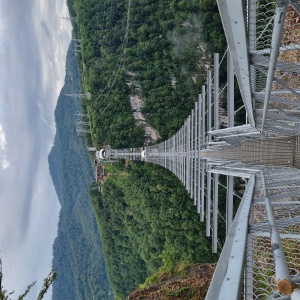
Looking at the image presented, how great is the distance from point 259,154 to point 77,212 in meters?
62.7

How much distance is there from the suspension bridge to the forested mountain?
39908 mm

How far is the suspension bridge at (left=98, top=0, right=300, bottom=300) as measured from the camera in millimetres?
3428

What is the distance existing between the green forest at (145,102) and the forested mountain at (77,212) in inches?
782

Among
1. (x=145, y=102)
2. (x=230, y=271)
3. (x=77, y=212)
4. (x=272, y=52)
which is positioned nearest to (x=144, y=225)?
(x=145, y=102)

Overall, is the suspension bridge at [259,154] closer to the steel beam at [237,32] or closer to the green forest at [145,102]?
the steel beam at [237,32]

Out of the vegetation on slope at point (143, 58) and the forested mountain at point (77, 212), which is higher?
the vegetation on slope at point (143, 58)

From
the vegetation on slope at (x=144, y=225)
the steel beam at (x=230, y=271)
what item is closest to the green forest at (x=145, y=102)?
the vegetation on slope at (x=144, y=225)

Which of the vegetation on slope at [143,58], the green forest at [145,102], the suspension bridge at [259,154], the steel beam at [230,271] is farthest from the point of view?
the vegetation on slope at [143,58]

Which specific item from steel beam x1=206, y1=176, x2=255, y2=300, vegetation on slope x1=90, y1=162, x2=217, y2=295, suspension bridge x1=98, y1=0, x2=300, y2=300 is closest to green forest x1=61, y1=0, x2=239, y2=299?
vegetation on slope x1=90, y1=162, x2=217, y2=295

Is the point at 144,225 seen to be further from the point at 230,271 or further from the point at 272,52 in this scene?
the point at 230,271

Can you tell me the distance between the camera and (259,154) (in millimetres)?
13336

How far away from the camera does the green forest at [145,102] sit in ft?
92.9

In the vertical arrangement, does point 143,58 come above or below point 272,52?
above

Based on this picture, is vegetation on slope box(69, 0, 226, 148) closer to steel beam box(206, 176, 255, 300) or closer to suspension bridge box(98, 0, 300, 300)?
suspension bridge box(98, 0, 300, 300)
